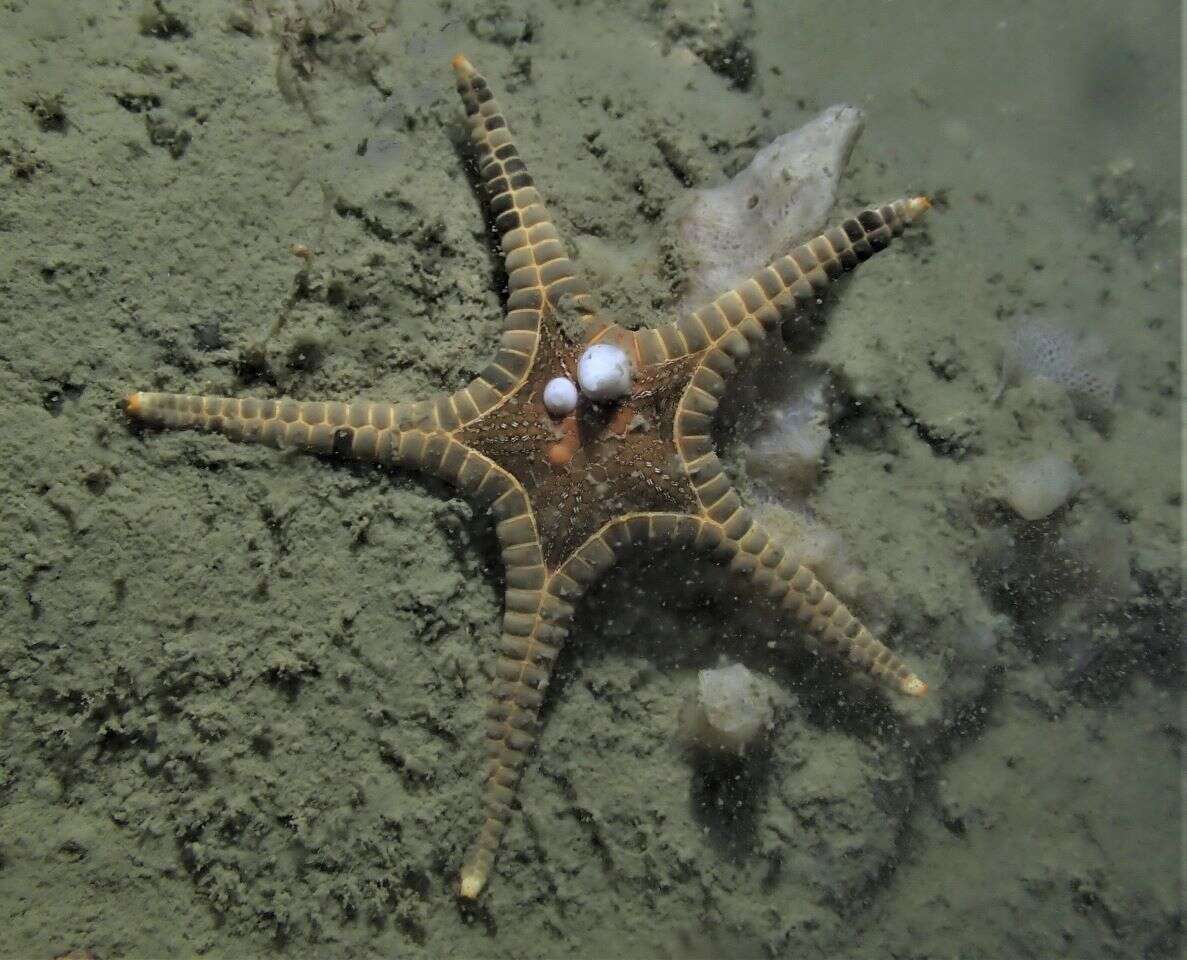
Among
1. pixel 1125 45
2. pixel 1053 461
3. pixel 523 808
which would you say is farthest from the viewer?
pixel 1125 45

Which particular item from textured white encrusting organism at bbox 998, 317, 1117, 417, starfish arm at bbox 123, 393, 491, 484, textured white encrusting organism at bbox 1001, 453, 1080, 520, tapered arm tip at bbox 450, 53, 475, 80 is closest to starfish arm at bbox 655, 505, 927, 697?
starfish arm at bbox 123, 393, 491, 484

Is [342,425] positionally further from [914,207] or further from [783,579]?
[914,207]

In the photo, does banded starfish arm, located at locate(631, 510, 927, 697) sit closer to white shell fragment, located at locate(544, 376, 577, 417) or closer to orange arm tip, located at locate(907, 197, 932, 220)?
white shell fragment, located at locate(544, 376, 577, 417)

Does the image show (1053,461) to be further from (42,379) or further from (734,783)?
(42,379)

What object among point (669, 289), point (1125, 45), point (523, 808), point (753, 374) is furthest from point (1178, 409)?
point (523, 808)

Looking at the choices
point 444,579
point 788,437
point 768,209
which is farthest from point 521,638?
point 768,209

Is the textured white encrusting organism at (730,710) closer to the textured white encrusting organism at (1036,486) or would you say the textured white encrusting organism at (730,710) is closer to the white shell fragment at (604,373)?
the white shell fragment at (604,373)

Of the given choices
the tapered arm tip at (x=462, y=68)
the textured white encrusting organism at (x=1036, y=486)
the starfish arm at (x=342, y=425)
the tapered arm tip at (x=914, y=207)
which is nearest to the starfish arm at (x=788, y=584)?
the starfish arm at (x=342, y=425)
